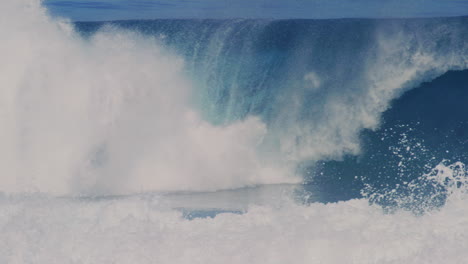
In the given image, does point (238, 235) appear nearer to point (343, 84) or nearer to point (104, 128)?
point (104, 128)

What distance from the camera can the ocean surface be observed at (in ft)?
33.5

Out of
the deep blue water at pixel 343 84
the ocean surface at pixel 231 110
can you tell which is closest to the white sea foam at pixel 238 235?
the ocean surface at pixel 231 110

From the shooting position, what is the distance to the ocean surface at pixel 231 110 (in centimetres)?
1021

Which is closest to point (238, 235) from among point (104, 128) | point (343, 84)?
point (104, 128)

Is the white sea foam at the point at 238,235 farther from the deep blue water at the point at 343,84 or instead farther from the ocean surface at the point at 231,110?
the deep blue water at the point at 343,84

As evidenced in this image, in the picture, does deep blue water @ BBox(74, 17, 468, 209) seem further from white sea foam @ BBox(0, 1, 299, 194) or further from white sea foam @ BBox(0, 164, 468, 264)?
white sea foam @ BBox(0, 164, 468, 264)

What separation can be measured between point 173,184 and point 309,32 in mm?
4137

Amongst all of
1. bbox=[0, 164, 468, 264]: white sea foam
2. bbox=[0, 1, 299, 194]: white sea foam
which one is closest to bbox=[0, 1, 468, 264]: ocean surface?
bbox=[0, 1, 299, 194]: white sea foam

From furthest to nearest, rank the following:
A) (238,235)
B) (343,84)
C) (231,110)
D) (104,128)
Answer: (343,84) < (231,110) < (104,128) < (238,235)

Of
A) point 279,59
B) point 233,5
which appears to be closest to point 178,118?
point 279,59

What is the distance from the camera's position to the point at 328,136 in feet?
36.6

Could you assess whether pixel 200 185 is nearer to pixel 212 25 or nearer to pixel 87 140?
pixel 87 140

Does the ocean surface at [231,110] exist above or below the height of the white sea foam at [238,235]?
above

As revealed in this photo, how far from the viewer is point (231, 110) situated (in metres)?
11.4
